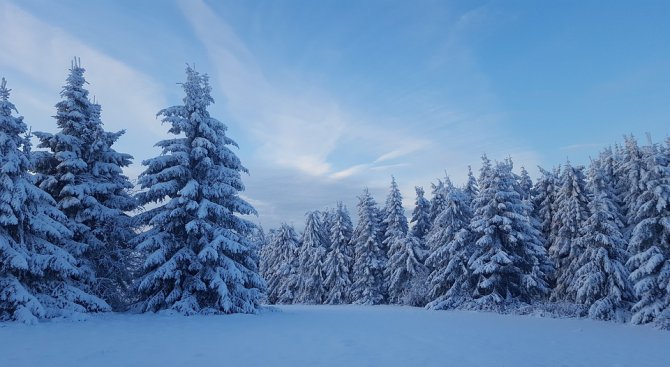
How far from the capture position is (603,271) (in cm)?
2527

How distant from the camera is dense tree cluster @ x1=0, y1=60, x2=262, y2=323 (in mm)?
17297

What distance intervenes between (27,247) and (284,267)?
1534 inches

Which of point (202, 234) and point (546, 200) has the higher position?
point (546, 200)

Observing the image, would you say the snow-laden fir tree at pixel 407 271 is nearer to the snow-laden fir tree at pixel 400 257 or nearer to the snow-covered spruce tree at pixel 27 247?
the snow-laden fir tree at pixel 400 257

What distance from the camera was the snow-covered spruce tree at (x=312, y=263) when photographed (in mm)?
47406

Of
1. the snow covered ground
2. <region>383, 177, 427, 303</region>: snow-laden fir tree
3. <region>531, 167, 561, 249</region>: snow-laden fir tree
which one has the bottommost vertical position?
the snow covered ground

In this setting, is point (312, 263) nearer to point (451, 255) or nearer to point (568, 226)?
point (451, 255)

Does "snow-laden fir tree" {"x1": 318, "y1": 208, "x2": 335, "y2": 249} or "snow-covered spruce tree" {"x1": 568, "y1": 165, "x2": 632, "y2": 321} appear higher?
"snow-laden fir tree" {"x1": 318, "y1": 208, "x2": 335, "y2": 249}

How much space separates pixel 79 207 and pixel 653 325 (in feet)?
92.4

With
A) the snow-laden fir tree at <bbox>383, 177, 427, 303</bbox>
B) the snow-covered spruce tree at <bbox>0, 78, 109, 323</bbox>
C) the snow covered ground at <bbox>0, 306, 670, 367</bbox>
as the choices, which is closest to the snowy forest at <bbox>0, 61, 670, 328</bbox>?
the snow-covered spruce tree at <bbox>0, 78, 109, 323</bbox>

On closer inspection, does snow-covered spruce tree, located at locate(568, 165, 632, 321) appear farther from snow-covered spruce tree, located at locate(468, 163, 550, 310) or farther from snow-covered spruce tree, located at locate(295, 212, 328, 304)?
snow-covered spruce tree, located at locate(295, 212, 328, 304)

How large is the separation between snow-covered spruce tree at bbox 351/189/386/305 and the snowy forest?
9.13 meters

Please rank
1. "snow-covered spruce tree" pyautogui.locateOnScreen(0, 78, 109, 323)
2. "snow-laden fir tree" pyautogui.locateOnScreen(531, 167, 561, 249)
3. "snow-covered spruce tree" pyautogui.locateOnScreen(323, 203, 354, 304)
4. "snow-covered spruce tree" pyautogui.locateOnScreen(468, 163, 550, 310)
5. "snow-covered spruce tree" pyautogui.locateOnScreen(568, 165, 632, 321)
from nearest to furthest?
"snow-covered spruce tree" pyautogui.locateOnScreen(0, 78, 109, 323) < "snow-covered spruce tree" pyautogui.locateOnScreen(568, 165, 632, 321) < "snow-covered spruce tree" pyautogui.locateOnScreen(468, 163, 550, 310) < "snow-laden fir tree" pyautogui.locateOnScreen(531, 167, 561, 249) < "snow-covered spruce tree" pyautogui.locateOnScreen(323, 203, 354, 304)

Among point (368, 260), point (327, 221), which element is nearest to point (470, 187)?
point (368, 260)
